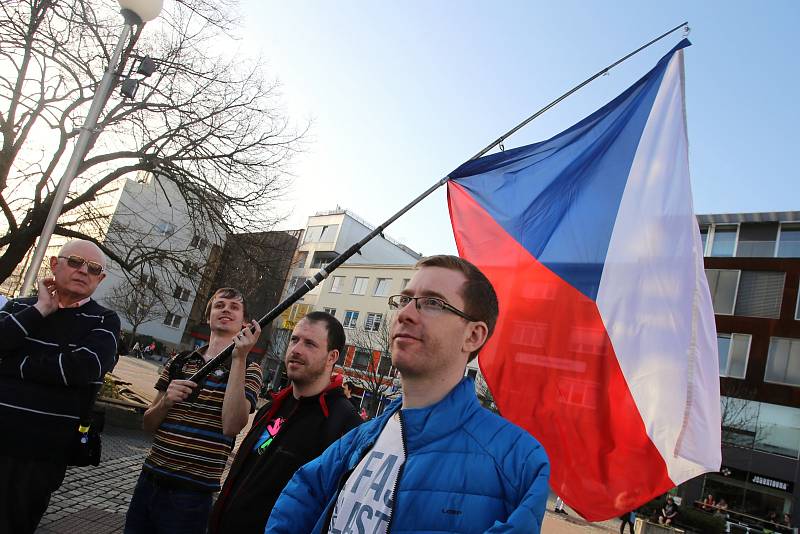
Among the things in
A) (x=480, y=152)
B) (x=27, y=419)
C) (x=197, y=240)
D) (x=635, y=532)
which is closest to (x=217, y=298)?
(x=27, y=419)

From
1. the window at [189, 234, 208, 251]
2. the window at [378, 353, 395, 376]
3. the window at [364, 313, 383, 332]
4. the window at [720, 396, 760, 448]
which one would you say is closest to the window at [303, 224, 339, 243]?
the window at [364, 313, 383, 332]

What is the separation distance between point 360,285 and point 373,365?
29.3 ft

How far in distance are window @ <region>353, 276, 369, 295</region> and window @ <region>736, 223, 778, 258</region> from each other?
2924 centimetres

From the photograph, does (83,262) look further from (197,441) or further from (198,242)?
(198,242)

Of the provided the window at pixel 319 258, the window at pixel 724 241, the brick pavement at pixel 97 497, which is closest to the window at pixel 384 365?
the window at pixel 319 258

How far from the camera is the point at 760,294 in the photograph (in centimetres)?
3203

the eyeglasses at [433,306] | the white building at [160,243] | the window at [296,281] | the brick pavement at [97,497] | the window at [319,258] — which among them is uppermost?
the window at [319,258]

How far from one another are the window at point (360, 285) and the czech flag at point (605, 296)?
45.1m

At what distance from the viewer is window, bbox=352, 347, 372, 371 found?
149ft

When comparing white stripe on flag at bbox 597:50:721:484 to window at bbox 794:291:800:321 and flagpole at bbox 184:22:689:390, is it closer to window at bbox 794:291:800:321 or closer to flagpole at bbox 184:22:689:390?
flagpole at bbox 184:22:689:390

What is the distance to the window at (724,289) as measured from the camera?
33.0m

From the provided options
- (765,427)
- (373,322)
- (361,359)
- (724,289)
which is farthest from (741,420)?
(373,322)

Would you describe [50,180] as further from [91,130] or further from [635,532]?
[635,532]

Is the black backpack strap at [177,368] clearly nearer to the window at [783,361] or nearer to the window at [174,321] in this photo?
the window at [783,361]
